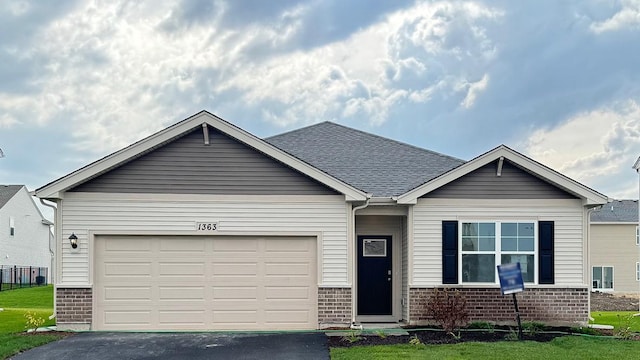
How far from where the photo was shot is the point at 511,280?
13406 millimetres

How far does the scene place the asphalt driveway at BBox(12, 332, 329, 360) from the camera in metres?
12.2

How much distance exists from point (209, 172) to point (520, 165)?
6.65 m

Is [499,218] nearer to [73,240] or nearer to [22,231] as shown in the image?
[73,240]

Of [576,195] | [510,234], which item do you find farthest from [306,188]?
[576,195]

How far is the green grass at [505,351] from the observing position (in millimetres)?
11680

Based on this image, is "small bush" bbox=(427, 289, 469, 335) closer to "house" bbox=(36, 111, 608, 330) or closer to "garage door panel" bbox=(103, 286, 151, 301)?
"house" bbox=(36, 111, 608, 330)

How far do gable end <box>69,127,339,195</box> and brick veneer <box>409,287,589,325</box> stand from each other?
3.13 m

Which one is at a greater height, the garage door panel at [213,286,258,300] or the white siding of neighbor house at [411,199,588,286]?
the white siding of neighbor house at [411,199,588,286]

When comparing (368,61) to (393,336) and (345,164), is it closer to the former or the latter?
(345,164)

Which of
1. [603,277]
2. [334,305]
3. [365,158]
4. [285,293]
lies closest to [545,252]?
[334,305]

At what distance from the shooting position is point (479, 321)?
612 inches

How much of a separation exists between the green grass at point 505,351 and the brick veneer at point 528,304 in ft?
7.36

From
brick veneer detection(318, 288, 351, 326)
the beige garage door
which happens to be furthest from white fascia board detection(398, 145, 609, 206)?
the beige garage door

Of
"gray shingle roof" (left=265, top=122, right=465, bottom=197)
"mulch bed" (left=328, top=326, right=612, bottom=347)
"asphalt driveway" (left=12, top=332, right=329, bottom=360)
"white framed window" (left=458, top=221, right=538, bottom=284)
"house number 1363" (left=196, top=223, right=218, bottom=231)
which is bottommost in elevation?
"asphalt driveway" (left=12, top=332, right=329, bottom=360)
